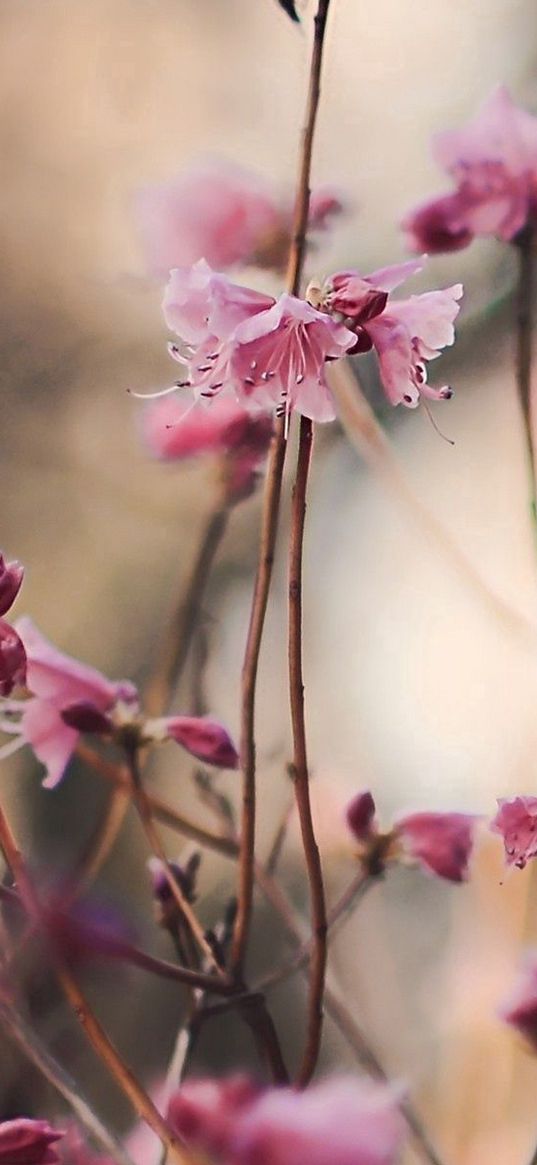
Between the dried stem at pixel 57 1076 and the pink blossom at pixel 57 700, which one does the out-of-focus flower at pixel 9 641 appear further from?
the dried stem at pixel 57 1076

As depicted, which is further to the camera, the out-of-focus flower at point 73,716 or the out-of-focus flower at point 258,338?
the out-of-focus flower at point 73,716

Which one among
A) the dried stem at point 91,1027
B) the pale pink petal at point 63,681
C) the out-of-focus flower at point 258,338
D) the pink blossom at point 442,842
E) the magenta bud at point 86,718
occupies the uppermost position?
the out-of-focus flower at point 258,338

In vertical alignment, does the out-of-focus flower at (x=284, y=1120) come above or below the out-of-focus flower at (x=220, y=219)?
below

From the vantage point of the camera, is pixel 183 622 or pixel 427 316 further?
pixel 183 622

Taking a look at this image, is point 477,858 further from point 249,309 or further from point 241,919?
point 249,309

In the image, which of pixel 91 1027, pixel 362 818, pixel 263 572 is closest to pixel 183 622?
pixel 263 572

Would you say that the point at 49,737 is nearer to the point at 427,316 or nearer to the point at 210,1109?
the point at 210,1109

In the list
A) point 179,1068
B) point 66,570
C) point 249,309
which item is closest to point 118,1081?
point 179,1068

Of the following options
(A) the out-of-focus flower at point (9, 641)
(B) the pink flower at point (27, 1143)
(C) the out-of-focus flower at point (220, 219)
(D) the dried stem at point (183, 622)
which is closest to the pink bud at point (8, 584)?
(A) the out-of-focus flower at point (9, 641)
